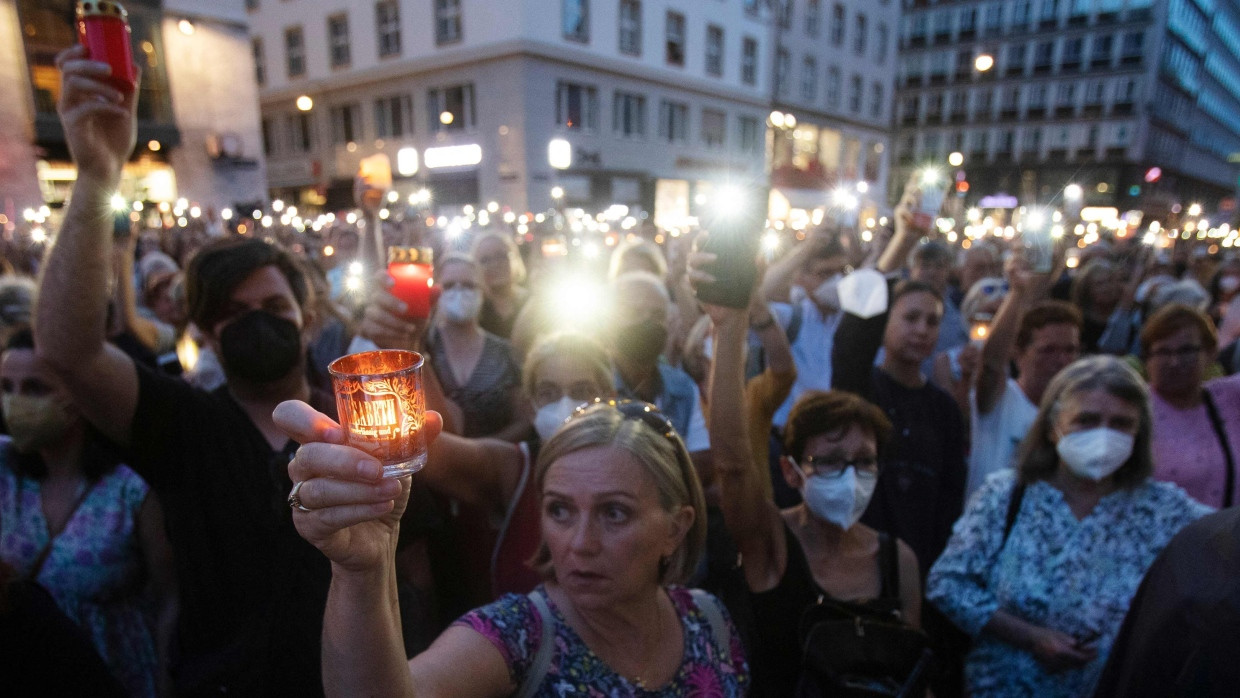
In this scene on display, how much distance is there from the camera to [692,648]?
5.67ft

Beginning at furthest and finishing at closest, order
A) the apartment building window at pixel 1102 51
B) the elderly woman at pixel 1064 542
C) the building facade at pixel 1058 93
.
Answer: the apartment building window at pixel 1102 51 < the building facade at pixel 1058 93 < the elderly woman at pixel 1064 542

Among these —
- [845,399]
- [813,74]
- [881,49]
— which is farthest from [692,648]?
[881,49]

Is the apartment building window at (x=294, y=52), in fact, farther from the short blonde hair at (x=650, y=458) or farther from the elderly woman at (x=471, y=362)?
the short blonde hair at (x=650, y=458)

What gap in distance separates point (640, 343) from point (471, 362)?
1.08 meters

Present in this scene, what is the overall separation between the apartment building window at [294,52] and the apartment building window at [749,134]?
1924 centimetres

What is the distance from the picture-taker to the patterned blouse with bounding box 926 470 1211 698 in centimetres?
226

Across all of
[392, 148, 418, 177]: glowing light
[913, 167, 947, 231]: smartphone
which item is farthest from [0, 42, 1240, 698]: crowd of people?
[392, 148, 418, 177]: glowing light

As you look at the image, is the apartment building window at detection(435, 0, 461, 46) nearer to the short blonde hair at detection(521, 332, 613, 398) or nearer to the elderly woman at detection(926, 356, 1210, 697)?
the short blonde hair at detection(521, 332, 613, 398)

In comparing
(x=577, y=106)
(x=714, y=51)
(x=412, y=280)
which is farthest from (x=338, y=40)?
(x=412, y=280)

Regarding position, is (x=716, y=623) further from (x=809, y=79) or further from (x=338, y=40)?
(x=809, y=79)

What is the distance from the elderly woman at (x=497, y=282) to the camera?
5.11m

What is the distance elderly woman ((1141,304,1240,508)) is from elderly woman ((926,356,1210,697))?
73 centimetres

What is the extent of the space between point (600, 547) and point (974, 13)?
63623 millimetres

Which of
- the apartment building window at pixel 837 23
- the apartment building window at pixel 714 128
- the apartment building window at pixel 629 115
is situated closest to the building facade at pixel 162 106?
the apartment building window at pixel 629 115
